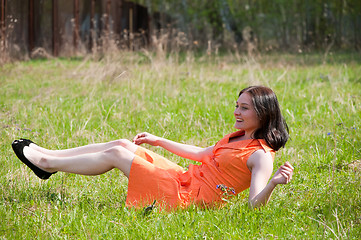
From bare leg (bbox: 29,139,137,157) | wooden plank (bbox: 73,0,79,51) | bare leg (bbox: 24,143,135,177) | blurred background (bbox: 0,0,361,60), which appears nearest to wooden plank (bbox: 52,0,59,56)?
blurred background (bbox: 0,0,361,60)

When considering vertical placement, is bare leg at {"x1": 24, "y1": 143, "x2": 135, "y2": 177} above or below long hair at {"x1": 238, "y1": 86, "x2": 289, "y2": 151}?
below

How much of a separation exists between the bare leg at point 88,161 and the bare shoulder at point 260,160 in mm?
788

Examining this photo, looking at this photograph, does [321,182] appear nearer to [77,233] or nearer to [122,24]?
[77,233]

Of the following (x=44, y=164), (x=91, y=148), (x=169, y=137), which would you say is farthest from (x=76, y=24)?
(x=44, y=164)

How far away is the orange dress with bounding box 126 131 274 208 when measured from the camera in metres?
3.17

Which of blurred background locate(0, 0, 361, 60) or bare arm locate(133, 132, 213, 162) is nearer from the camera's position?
bare arm locate(133, 132, 213, 162)

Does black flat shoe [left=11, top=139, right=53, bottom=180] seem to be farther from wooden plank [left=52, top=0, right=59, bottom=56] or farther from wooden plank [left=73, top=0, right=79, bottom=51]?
wooden plank [left=73, top=0, right=79, bottom=51]

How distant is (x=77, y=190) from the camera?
3.59 m

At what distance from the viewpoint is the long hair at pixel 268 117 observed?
3.25m

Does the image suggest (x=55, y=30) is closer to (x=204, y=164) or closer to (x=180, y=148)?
(x=180, y=148)

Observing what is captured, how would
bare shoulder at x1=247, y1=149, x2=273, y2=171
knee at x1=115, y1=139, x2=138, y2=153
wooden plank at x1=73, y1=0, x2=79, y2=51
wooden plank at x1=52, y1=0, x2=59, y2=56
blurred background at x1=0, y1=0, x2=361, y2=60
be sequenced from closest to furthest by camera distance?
bare shoulder at x1=247, y1=149, x2=273, y2=171, knee at x1=115, y1=139, x2=138, y2=153, blurred background at x1=0, y1=0, x2=361, y2=60, wooden plank at x1=52, y1=0, x2=59, y2=56, wooden plank at x1=73, y1=0, x2=79, y2=51

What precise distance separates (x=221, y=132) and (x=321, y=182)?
1.65 meters

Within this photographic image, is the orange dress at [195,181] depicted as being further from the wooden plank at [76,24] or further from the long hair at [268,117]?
the wooden plank at [76,24]

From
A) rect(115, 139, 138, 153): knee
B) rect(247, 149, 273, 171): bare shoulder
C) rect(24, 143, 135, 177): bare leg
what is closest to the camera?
rect(247, 149, 273, 171): bare shoulder
